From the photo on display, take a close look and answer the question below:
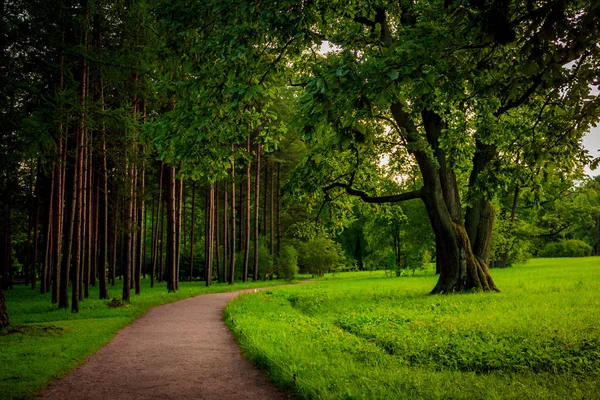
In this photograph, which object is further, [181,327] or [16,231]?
[16,231]

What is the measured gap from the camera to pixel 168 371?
288 inches

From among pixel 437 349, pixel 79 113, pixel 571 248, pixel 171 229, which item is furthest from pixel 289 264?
pixel 571 248

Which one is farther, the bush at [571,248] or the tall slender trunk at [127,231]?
the bush at [571,248]

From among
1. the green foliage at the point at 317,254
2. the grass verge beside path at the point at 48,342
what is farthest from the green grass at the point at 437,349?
the green foliage at the point at 317,254

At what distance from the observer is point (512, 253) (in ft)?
139

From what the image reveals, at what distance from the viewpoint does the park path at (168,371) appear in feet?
20.0

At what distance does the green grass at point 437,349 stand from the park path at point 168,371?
1.36ft

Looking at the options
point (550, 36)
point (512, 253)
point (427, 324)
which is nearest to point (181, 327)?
point (427, 324)

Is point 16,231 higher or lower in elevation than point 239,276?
higher

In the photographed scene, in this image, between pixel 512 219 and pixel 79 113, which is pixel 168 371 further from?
pixel 512 219

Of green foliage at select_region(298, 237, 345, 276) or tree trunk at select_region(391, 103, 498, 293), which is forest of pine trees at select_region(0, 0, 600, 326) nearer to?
tree trunk at select_region(391, 103, 498, 293)

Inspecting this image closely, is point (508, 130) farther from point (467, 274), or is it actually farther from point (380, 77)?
point (467, 274)

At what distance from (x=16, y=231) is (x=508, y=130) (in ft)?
130

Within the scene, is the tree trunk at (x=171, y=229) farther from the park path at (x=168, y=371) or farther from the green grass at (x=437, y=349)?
the park path at (x=168, y=371)
